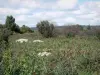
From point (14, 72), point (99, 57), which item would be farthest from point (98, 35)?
point (14, 72)

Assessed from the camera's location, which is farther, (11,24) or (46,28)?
(11,24)

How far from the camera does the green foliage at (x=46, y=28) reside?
34.4 meters

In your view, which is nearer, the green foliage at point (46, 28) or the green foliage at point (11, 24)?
the green foliage at point (46, 28)

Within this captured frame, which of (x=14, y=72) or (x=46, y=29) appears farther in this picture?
(x=46, y=29)

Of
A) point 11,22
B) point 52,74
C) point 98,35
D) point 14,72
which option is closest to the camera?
point 14,72

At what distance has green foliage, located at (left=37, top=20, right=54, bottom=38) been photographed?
34388 mm

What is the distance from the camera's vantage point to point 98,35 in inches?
1189

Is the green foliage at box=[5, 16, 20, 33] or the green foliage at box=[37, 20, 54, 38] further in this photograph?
the green foliage at box=[5, 16, 20, 33]

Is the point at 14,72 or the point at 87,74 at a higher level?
the point at 14,72

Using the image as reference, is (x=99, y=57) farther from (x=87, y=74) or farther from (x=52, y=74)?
(x=52, y=74)

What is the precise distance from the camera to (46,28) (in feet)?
117

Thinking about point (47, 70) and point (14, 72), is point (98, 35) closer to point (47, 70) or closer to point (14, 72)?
point (47, 70)

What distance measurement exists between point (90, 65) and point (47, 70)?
2.95 m

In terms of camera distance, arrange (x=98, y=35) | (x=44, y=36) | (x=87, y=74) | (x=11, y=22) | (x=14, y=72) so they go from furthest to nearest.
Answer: (x=11, y=22), (x=44, y=36), (x=98, y=35), (x=87, y=74), (x=14, y=72)
